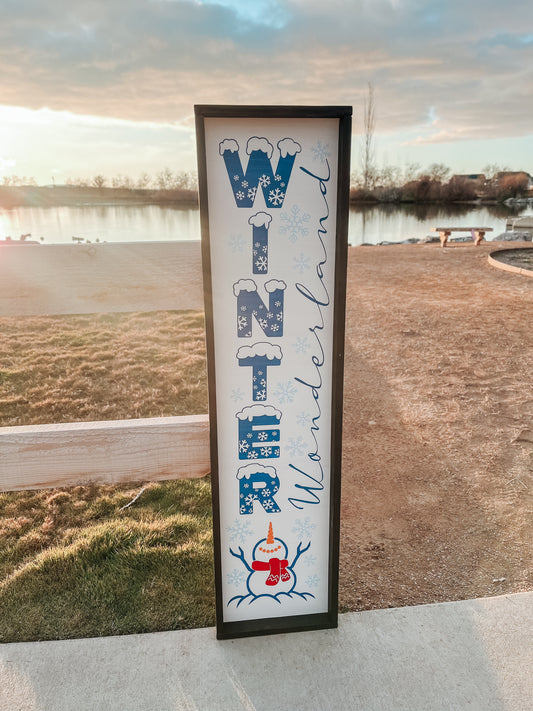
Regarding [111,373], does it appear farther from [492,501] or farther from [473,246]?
[473,246]

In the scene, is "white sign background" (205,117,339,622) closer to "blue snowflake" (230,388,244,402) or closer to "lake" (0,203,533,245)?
"blue snowflake" (230,388,244,402)

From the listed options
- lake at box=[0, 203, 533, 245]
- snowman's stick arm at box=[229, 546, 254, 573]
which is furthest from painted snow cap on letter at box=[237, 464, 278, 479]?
lake at box=[0, 203, 533, 245]

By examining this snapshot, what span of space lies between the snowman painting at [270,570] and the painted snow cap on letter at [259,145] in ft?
4.86

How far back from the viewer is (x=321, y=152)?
1789 mm

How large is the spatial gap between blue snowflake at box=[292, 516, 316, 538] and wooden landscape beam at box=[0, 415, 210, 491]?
1.50ft

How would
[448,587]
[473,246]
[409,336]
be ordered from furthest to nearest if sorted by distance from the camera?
1. [473,246]
2. [409,336]
3. [448,587]

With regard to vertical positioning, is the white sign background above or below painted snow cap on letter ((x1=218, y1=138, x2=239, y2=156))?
below

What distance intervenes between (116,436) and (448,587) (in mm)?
1898

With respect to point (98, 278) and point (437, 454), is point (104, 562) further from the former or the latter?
A: point (437, 454)

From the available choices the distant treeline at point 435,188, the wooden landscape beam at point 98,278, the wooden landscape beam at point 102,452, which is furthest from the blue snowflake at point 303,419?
the distant treeline at point 435,188

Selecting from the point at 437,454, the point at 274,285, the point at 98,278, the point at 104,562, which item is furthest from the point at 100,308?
the point at 437,454

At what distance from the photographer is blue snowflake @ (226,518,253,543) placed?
2.14 m

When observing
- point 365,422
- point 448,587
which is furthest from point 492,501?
point 365,422

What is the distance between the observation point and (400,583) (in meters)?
2.70
